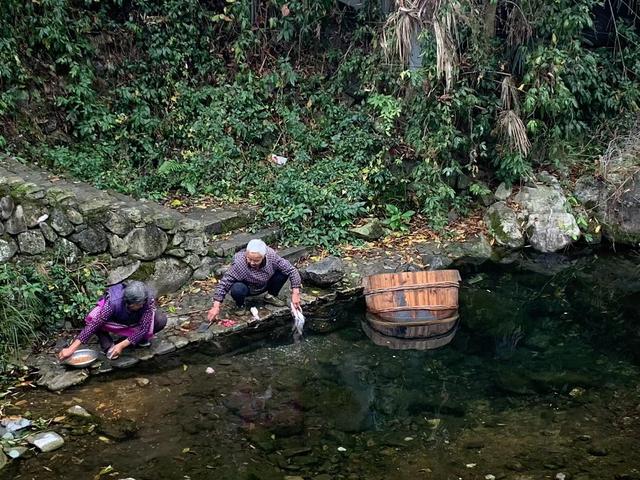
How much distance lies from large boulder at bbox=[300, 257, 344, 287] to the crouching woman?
2339 millimetres

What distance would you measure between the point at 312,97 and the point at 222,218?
384cm

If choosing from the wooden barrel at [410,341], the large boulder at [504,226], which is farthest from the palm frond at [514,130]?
the wooden barrel at [410,341]

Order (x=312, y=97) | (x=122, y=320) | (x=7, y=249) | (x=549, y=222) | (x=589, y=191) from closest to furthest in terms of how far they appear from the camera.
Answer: (x=122, y=320) < (x=7, y=249) < (x=549, y=222) < (x=589, y=191) < (x=312, y=97)

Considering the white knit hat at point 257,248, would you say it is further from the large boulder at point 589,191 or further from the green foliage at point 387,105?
the large boulder at point 589,191

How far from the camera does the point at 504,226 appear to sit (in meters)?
10.1

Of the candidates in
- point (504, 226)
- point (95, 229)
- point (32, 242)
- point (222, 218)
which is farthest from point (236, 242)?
point (504, 226)

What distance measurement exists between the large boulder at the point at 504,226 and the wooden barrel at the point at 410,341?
311 cm

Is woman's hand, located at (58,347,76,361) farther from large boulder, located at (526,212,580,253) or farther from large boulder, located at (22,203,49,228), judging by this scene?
large boulder, located at (526,212,580,253)

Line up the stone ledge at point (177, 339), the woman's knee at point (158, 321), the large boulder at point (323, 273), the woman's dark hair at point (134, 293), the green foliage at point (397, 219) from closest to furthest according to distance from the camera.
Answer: the woman's dark hair at point (134, 293), the stone ledge at point (177, 339), the woman's knee at point (158, 321), the large boulder at point (323, 273), the green foliage at point (397, 219)

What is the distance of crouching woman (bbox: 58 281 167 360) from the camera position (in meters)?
6.00

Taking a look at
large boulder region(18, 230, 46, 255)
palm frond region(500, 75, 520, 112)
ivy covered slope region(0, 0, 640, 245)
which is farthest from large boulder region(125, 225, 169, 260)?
palm frond region(500, 75, 520, 112)

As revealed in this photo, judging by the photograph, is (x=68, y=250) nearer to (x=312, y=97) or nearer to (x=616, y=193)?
(x=312, y=97)

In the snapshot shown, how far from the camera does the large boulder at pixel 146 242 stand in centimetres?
742

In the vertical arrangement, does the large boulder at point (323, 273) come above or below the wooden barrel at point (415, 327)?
above
